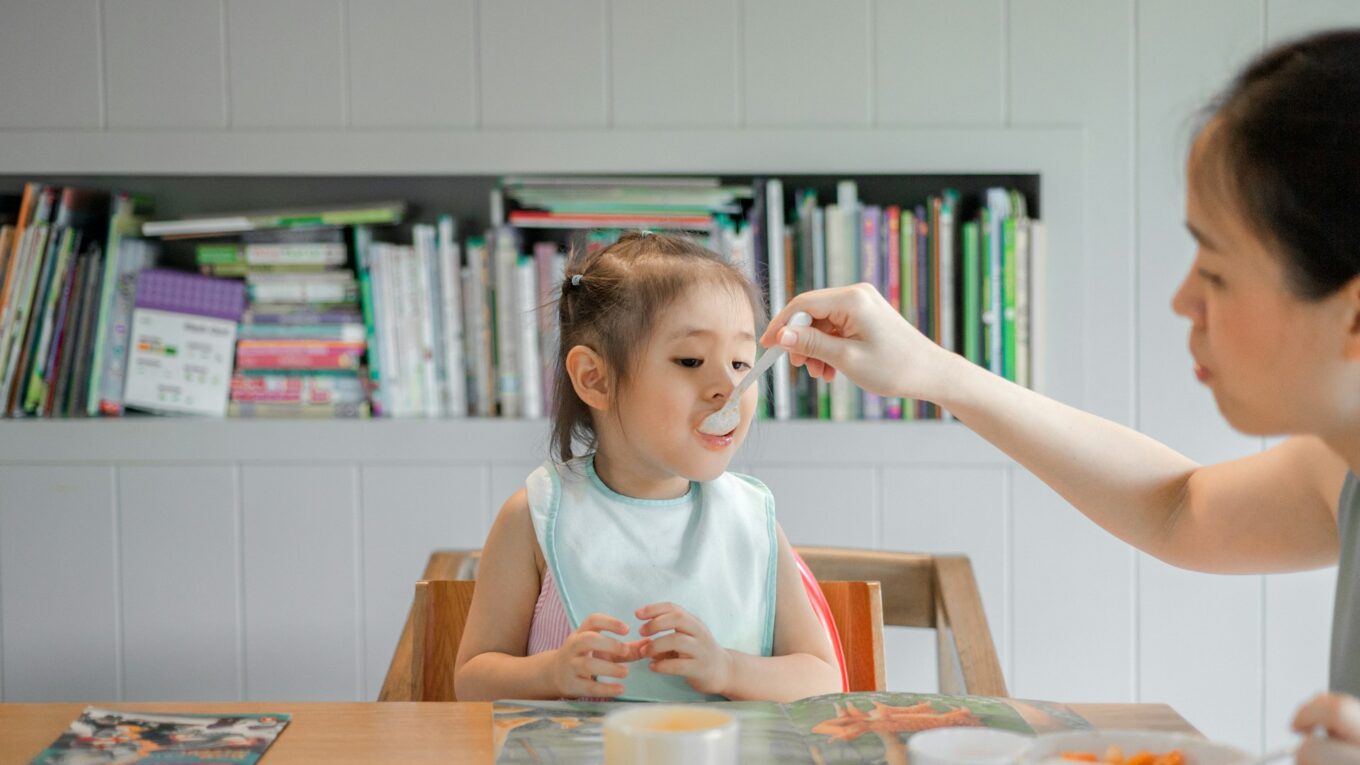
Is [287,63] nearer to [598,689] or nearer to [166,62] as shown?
[166,62]

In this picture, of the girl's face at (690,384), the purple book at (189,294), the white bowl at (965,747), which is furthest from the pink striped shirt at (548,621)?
the purple book at (189,294)

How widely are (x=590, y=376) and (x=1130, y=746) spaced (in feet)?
2.54

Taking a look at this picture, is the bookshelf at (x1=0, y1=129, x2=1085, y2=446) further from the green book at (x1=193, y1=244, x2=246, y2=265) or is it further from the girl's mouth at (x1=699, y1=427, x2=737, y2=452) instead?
the girl's mouth at (x1=699, y1=427, x2=737, y2=452)

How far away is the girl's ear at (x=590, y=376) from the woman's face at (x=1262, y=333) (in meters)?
0.67

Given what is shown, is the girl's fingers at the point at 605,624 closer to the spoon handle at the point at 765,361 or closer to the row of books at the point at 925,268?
the spoon handle at the point at 765,361

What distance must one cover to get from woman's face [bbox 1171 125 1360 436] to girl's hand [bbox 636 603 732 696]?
475mm

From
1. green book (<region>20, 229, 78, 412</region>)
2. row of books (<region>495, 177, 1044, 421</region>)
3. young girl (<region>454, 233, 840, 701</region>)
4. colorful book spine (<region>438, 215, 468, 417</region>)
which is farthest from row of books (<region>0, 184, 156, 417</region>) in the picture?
young girl (<region>454, 233, 840, 701</region>)

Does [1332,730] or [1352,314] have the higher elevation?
[1352,314]

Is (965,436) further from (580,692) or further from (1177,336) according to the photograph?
(580,692)

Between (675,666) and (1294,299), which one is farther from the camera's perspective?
(675,666)

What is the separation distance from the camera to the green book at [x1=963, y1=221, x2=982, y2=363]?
7.27 feet

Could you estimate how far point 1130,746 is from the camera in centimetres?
79

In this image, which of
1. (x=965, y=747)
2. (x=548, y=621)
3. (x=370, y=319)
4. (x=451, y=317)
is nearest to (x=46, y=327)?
(x=370, y=319)

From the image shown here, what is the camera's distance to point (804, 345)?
4.20ft
